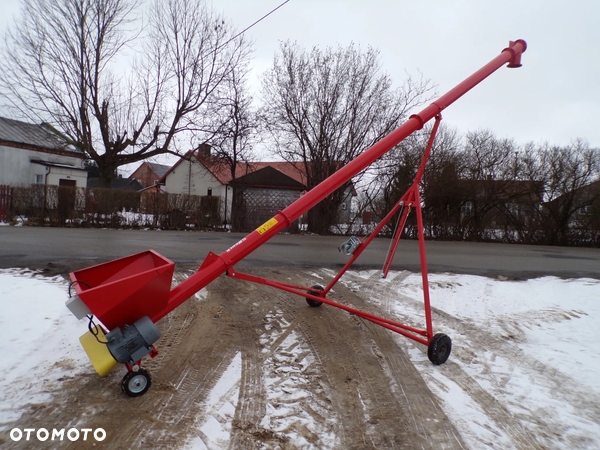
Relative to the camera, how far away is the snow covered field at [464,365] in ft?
8.71

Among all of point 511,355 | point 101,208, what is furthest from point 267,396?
point 101,208

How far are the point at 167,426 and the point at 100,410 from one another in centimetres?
56

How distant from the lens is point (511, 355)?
410cm

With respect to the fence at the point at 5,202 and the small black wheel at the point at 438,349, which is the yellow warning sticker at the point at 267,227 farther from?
the fence at the point at 5,202

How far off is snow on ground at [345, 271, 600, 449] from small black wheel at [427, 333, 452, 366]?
0.10 m

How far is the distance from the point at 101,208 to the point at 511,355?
57.7 ft

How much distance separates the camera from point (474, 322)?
16.8 ft

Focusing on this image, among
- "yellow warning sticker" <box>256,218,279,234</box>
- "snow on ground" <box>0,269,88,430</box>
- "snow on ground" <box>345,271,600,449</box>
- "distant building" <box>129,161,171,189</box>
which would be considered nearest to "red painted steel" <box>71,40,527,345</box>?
"yellow warning sticker" <box>256,218,279,234</box>

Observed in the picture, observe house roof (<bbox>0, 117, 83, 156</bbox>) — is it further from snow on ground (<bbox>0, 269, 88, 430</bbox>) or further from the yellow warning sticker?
the yellow warning sticker

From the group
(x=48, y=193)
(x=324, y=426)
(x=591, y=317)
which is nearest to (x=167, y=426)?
(x=324, y=426)

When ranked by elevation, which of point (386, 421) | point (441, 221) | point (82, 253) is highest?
point (441, 221)

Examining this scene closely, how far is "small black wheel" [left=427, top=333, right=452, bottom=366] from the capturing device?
361cm

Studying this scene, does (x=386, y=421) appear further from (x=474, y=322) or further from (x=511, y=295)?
(x=511, y=295)

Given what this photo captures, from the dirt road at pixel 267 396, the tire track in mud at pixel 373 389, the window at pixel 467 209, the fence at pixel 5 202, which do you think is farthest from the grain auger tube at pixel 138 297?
the fence at pixel 5 202
